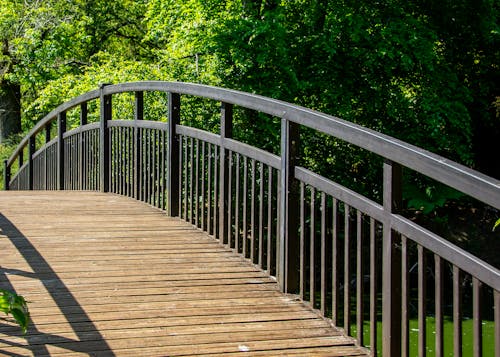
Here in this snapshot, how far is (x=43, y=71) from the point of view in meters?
22.7

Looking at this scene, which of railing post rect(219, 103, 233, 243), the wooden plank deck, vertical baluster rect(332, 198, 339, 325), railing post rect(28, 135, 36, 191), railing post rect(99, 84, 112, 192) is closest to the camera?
the wooden plank deck

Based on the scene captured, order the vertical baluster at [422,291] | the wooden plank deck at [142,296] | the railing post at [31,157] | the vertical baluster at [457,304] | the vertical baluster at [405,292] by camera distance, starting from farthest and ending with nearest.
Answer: the railing post at [31,157] < the wooden plank deck at [142,296] < the vertical baluster at [405,292] < the vertical baluster at [422,291] < the vertical baluster at [457,304]

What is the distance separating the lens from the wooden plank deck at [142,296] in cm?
389

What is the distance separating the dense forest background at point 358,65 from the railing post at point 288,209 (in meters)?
10.0

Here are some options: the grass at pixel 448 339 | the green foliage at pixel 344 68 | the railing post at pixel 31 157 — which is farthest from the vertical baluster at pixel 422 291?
the green foliage at pixel 344 68

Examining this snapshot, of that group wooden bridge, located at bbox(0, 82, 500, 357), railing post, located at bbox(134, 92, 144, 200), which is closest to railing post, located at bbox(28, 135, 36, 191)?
railing post, located at bbox(134, 92, 144, 200)

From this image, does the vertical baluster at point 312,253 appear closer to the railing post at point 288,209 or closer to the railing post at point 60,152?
the railing post at point 288,209

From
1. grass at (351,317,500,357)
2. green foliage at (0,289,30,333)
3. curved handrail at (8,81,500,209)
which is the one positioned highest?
curved handrail at (8,81,500,209)

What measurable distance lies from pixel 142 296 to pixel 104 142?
473 cm

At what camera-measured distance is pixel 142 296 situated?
15.2ft

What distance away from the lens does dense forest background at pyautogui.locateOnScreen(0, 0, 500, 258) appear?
15125mm

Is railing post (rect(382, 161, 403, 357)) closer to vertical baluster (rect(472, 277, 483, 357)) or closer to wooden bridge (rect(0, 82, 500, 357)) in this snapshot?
wooden bridge (rect(0, 82, 500, 357))

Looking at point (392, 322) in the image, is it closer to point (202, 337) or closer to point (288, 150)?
point (202, 337)

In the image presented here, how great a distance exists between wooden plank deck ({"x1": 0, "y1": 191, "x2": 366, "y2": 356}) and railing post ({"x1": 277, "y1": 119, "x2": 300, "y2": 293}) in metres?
0.12
